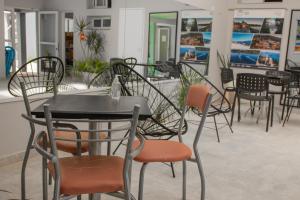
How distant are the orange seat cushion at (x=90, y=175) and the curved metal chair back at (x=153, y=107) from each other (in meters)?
1.04

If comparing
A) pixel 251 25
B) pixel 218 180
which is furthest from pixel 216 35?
pixel 218 180

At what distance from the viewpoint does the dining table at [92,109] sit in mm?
1770

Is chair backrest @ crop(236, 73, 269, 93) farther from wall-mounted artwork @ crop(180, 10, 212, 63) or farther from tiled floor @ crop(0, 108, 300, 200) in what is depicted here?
wall-mounted artwork @ crop(180, 10, 212, 63)

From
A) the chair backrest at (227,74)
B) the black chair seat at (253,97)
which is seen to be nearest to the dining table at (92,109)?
the black chair seat at (253,97)

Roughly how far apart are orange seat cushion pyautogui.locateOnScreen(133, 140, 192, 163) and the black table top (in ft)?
0.96

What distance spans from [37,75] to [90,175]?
96.2 inches

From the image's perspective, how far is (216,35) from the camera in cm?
678

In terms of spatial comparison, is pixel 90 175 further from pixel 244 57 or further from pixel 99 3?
pixel 244 57

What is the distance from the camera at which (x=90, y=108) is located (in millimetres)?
1886

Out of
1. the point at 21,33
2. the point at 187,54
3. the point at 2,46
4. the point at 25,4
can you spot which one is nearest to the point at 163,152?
the point at 2,46

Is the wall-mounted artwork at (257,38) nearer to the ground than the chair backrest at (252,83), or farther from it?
farther from it

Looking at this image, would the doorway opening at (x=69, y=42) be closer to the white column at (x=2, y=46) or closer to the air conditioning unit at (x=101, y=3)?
the air conditioning unit at (x=101, y=3)

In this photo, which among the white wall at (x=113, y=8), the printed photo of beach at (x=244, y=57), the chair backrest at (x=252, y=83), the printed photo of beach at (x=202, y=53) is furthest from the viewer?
the printed photo of beach at (x=244, y=57)

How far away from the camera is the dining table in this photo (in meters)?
1.77
